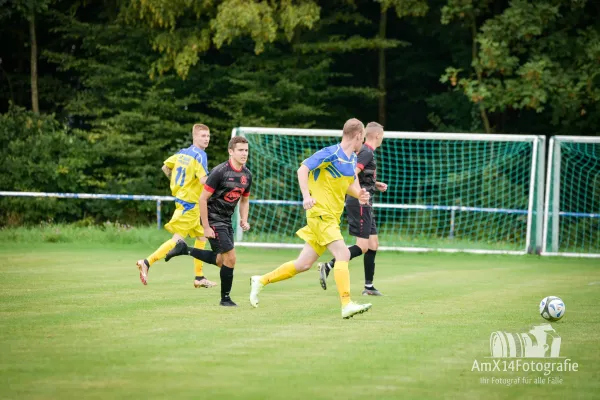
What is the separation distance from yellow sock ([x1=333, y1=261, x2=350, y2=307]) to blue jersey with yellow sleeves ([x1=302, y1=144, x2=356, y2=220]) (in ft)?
1.66

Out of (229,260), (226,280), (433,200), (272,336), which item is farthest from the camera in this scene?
(433,200)

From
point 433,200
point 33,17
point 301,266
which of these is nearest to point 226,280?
point 301,266

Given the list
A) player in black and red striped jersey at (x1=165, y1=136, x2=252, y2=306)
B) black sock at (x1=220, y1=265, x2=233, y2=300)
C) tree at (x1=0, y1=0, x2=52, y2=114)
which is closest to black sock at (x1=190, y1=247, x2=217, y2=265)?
player in black and red striped jersey at (x1=165, y1=136, x2=252, y2=306)

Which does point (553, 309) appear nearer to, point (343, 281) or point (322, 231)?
point (343, 281)

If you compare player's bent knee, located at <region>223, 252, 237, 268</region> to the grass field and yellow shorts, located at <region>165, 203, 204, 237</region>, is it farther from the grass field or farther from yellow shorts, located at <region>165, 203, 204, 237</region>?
yellow shorts, located at <region>165, 203, 204, 237</region>

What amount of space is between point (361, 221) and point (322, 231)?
242cm

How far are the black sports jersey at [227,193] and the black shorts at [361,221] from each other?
1.76 m

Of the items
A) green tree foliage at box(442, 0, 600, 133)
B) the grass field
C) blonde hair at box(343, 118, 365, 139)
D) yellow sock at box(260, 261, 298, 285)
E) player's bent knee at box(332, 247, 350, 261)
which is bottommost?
the grass field

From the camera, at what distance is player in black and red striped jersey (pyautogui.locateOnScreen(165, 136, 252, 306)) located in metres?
9.89

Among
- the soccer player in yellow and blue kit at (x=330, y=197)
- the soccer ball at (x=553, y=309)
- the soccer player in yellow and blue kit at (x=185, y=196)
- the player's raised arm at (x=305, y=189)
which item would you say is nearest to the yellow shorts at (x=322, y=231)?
the soccer player in yellow and blue kit at (x=330, y=197)

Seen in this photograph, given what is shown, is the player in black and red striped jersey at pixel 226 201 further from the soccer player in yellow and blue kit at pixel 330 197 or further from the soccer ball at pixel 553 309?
the soccer ball at pixel 553 309

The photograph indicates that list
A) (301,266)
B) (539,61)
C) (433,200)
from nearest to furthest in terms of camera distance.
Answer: (301,266) → (539,61) → (433,200)

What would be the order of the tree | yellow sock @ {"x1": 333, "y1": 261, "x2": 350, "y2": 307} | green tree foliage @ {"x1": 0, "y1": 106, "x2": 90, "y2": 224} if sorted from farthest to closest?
1. the tree
2. green tree foliage @ {"x1": 0, "y1": 106, "x2": 90, "y2": 224}
3. yellow sock @ {"x1": 333, "y1": 261, "x2": 350, "y2": 307}

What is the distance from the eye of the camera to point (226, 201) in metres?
10.2
